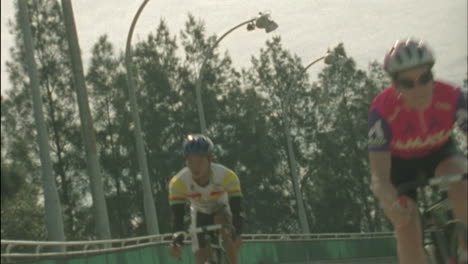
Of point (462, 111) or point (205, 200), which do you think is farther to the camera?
point (205, 200)

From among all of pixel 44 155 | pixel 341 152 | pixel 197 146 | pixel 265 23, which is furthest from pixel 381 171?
pixel 341 152

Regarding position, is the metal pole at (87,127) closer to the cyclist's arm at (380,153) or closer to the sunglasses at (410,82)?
the cyclist's arm at (380,153)

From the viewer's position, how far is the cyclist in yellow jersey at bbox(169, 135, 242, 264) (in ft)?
31.0

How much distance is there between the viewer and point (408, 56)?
20.0 feet

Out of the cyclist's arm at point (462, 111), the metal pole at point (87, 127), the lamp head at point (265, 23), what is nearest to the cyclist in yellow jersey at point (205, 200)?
the cyclist's arm at point (462, 111)

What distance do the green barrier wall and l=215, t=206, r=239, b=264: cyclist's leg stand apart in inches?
128

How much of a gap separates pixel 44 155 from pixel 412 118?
14.0 meters

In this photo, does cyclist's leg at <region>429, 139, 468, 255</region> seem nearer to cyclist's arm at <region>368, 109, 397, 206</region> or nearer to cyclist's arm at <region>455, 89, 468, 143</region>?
cyclist's arm at <region>455, 89, 468, 143</region>

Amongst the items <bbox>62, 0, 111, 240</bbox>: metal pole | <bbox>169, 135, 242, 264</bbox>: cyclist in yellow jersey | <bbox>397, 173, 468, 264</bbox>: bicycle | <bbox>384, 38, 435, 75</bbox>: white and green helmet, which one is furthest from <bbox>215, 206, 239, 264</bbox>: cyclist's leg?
<bbox>62, 0, 111, 240</bbox>: metal pole

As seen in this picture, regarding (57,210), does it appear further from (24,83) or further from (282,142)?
(282,142)

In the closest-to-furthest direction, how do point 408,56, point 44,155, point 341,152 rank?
point 408,56 < point 44,155 < point 341,152

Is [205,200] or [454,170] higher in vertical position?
[205,200]

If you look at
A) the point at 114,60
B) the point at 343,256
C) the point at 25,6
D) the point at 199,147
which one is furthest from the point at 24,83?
the point at 199,147

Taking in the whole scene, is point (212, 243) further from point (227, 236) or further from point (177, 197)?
point (177, 197)
